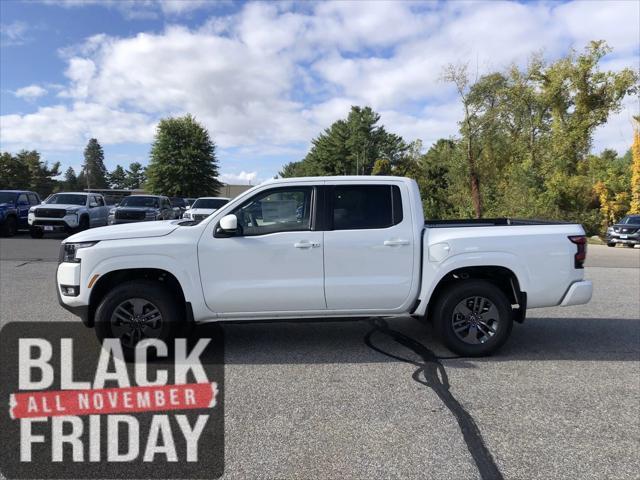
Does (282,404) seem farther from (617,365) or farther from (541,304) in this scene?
(617,365)

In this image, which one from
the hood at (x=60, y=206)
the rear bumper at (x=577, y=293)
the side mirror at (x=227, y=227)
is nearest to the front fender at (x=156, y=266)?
the side mirror at (x=227, y=227)

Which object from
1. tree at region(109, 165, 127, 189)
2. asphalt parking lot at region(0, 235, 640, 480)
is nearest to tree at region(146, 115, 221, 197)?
asphalt parking lot at region(0, 235, 640, 480)

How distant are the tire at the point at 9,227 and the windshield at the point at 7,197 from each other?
89 cm

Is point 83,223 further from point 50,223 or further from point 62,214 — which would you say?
point 50,223

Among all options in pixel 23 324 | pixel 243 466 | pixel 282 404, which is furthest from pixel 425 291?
pixel 23 324

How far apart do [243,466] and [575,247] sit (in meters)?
4.03

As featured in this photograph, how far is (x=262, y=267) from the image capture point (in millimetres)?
4996

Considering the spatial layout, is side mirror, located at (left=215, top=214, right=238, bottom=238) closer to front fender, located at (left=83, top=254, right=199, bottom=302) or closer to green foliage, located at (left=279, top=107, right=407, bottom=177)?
front fender, located at (left=83, top=254, right=199, bottom=302)

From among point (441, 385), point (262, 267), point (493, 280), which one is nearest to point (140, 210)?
point (262, 267)

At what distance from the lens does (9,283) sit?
912 cm

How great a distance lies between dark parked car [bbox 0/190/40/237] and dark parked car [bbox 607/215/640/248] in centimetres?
2572

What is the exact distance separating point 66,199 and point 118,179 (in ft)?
458

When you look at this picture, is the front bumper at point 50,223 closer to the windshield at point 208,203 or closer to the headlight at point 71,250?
the windshield at point 208,203

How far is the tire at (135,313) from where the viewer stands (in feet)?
16.0
